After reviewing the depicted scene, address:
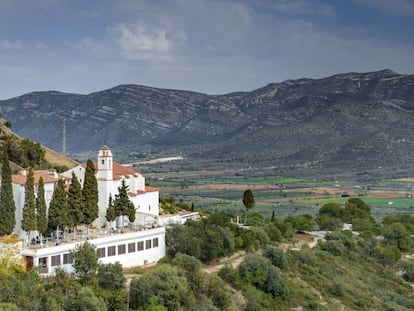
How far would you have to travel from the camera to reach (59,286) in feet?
116

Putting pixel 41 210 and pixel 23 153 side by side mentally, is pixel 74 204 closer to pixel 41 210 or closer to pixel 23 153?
pixel 41 210

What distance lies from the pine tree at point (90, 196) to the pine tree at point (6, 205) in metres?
4.71

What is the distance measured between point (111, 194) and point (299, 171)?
135621mm

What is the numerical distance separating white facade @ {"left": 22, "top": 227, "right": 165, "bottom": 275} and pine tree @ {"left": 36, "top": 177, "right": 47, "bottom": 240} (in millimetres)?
2441

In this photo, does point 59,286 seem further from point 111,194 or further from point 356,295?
point 356,295

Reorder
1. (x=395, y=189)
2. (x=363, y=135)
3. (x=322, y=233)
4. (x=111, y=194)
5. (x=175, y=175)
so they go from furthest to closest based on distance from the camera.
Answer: (x=363, y=135) < (x=175, y=175) < (x=395, y=189) < (x=322, y=233) < (x=111, y=194)

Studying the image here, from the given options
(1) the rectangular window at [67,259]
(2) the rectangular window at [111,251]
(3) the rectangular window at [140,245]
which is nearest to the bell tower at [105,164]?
(3) the rectangular window at [140,245]

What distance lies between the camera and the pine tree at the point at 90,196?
43.8 meters

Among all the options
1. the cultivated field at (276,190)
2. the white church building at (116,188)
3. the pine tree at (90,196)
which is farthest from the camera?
the cultivated field at (276,190)

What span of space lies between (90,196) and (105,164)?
389cm

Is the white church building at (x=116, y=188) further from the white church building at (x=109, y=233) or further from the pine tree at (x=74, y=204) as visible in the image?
the pine tree at (x=74, y=204)

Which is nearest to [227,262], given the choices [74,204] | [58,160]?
[74,204]

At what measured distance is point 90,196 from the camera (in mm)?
44375

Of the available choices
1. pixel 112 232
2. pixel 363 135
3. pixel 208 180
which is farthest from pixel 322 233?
pixel 363 135
